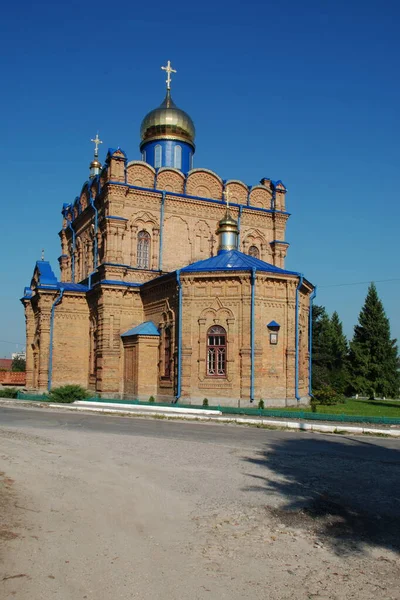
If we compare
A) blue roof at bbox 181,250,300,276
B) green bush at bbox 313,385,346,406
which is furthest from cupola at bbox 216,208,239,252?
green bush at bbox 313,385,346,406

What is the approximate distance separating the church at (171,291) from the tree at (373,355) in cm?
1206

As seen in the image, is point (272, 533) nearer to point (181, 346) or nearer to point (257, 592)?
point (257, 592)

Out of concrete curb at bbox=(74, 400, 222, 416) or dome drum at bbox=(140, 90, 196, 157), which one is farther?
dome drum at bbox=(140, 90, 196, 157)

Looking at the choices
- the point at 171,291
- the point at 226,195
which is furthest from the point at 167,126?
the point at 171,291

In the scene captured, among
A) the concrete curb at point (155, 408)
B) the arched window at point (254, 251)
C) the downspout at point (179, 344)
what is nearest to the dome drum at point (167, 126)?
the arched window at point (254, 251)

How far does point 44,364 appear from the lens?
2708cm

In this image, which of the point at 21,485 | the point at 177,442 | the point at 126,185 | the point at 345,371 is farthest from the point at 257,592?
the point at 345,371

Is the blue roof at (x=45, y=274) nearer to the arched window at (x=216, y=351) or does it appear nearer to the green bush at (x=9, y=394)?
the green bush at (x=9, y=394)

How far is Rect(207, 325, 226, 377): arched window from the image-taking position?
71.1 feet

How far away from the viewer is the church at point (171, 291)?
21.7 m

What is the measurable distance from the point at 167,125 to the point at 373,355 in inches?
802

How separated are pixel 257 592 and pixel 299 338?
1938 cm

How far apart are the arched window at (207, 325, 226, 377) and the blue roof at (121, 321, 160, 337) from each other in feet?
9.95

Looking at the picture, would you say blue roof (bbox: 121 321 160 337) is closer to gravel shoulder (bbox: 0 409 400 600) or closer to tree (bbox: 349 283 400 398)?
gravel shoulder (bbox: 0 409 400 600)
